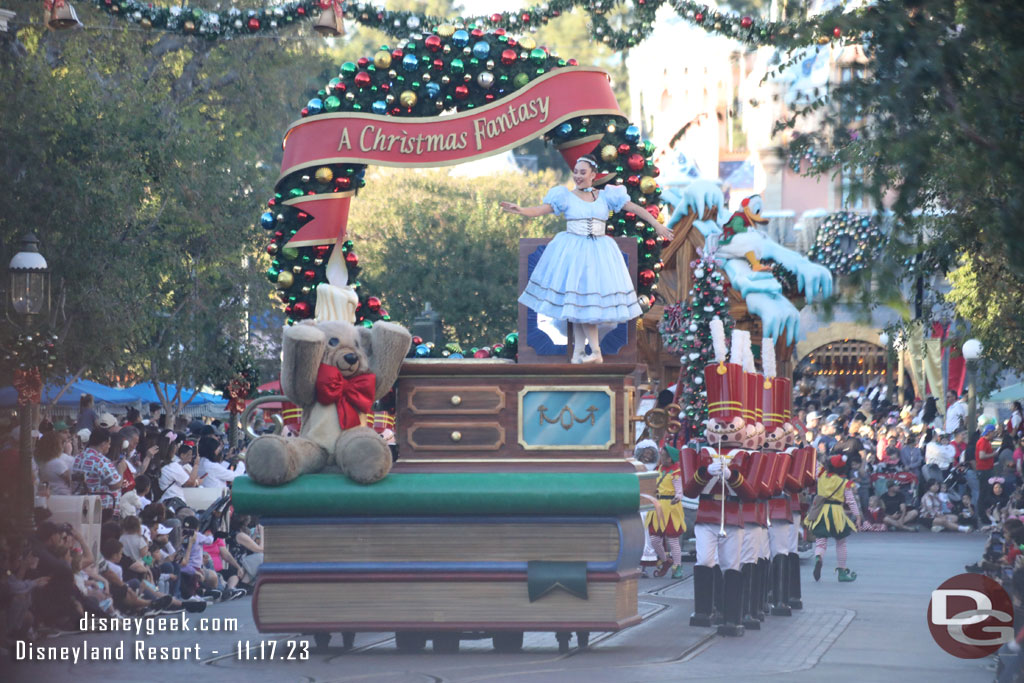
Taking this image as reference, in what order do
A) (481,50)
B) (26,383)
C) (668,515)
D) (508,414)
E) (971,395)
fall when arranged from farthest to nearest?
(971,395), (668,515), (481,50), (26,383), (508,414)

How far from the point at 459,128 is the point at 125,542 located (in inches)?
184

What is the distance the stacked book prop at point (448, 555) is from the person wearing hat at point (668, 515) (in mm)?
5406

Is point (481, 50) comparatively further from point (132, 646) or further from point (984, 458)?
point (984, 458)

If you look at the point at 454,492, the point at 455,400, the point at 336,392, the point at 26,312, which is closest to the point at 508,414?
the point at 455,400

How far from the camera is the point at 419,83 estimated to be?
13.2 m

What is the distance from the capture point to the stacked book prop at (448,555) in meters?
10.6

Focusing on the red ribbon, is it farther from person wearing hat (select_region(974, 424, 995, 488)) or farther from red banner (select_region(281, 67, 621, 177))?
person wearing hat (select_region(974, 424, 995, 488))

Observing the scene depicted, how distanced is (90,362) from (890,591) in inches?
388

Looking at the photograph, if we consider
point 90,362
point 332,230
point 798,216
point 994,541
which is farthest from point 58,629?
point 798,216

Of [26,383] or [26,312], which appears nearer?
[26,312]

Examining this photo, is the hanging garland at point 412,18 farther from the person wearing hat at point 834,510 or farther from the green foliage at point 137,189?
the person wearing hat at point 834,510

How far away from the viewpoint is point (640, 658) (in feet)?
35.7

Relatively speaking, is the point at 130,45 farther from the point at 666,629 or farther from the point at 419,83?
the point at 666,629

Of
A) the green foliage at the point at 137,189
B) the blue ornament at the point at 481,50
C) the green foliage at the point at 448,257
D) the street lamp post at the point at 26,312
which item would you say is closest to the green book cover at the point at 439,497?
the street lamp post at the point at 26,312
